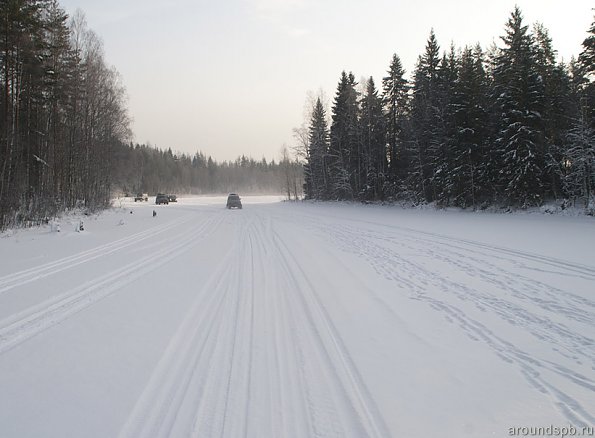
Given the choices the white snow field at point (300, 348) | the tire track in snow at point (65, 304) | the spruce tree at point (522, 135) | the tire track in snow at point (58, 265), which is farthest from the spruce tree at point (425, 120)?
the tire track in snow at point (65, 304)

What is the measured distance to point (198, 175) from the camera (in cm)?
14912

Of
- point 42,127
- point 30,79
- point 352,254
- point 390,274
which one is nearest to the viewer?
point 390,274

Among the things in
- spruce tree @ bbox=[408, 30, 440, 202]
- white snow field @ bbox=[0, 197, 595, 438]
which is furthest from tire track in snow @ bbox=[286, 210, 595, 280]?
spruce tree @ bbox=[408, 30, 440, 202]

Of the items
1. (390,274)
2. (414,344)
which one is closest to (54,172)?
(390,274)

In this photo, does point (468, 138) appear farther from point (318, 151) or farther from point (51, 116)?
point (51, 116)

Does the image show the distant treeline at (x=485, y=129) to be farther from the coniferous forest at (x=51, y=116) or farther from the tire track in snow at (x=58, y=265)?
the coniferous forest at (x=51, y=116)

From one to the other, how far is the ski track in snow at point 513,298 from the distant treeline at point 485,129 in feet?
46.9

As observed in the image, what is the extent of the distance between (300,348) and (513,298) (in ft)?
13.7

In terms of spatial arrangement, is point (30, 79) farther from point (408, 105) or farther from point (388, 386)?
point (408, 105)

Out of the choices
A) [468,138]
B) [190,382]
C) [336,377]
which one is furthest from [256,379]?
[468,138]

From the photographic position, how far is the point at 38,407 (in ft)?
10.5

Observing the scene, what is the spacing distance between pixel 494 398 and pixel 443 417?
24.9 inches

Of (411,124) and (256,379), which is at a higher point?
(411,124)

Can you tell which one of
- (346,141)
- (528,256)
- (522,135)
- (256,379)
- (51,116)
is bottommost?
(256,379)
